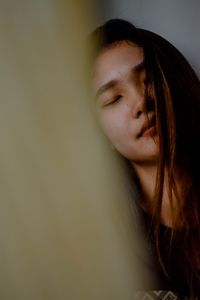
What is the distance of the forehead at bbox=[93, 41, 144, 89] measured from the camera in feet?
2.15

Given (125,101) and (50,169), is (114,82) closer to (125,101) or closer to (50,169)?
(125,101)

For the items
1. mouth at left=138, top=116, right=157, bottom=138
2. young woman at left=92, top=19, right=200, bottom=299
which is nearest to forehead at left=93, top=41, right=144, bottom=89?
young woman at left=92, top=19, right=200, bottom=299

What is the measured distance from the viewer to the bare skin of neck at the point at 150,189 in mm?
747

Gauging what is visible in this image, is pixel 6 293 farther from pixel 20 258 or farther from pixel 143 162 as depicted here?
pixel 143 162

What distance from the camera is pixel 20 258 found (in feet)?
1.93

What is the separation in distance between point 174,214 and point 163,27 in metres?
0.40

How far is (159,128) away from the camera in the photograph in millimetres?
665

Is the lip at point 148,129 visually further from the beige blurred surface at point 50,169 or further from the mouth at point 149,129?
the beige blurred surface at point 50,169

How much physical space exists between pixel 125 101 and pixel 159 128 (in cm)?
8

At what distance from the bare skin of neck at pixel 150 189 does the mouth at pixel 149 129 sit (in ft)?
0.28

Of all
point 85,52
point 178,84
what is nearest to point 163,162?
point 178,84

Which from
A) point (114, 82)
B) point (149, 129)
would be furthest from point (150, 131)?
point (114, 82)

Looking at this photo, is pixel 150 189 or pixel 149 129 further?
pixel 150 189

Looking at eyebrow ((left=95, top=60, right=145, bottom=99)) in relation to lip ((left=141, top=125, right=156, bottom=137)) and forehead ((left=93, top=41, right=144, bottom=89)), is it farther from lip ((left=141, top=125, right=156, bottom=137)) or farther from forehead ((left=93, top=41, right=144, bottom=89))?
lip ((left=141, top=125, right=156, bottom=137))
